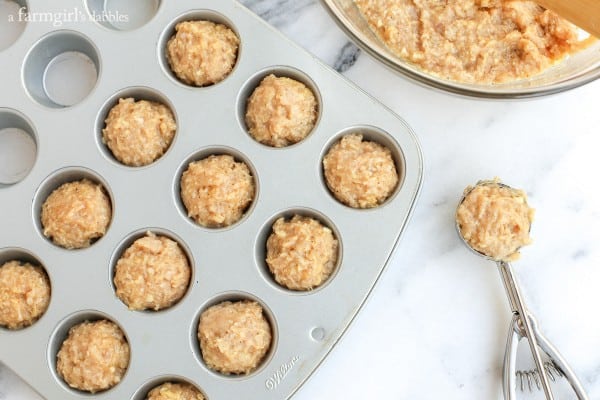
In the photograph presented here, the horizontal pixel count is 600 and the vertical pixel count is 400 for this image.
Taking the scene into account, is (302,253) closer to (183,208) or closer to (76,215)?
(183,208)

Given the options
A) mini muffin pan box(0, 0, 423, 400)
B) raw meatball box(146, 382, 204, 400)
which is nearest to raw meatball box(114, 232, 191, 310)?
mini muffin pan box(0, 0, 423, 400)

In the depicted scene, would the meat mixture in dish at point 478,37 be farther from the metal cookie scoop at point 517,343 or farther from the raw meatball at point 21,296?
the raw meatball at point 21,296

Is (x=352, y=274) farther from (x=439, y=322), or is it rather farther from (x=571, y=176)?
(x=571, y=176)

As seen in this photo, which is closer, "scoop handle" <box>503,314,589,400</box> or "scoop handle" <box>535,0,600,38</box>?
"scoop handle" <box>535,0,600,38</box>

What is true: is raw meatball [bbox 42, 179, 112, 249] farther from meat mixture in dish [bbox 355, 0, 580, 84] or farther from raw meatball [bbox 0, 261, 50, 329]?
meat mixture in dish [bbox 355, 0, 580, 84]

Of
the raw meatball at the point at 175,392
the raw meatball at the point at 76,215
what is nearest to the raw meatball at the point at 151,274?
the raw meatball at the point at 76,215
